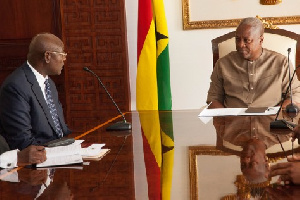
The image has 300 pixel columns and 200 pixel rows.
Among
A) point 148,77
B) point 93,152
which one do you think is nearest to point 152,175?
point 93,152

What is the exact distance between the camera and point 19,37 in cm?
524

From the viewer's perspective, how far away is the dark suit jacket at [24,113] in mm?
2531

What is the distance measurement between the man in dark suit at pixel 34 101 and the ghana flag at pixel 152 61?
171 cm

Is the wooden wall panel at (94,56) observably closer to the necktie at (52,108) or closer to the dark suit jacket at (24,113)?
the necktie at (52,108)

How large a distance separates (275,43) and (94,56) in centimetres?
206

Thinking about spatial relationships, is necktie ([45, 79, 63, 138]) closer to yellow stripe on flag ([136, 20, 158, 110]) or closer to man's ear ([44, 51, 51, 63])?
man's ear ([44, 51, 51, 63])

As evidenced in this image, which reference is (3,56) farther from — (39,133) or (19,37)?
(39,133)

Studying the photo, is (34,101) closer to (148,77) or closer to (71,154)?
(71,154)

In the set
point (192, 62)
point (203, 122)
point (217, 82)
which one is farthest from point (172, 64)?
point (203, 122)

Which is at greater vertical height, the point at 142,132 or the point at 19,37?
the point at 19,37

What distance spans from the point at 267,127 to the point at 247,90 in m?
1.07

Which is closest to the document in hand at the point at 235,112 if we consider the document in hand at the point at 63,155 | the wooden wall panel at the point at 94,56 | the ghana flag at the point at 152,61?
the document in hand at the point at 63,155

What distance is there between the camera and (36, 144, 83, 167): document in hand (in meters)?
1.82

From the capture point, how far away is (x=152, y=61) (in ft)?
15.3
